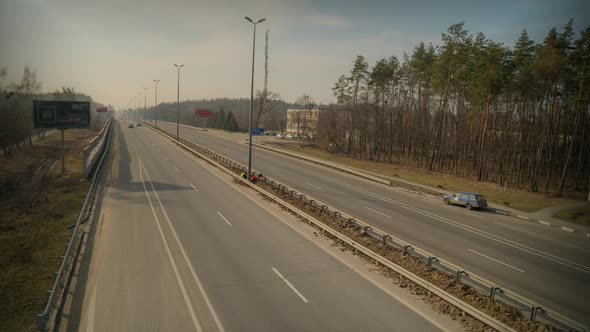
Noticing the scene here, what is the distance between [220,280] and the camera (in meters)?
12.0

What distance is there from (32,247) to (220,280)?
962 cm

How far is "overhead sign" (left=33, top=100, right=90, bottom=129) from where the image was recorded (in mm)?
34844

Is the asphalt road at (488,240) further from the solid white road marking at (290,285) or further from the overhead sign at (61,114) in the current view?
the overhead sign at (61,114)

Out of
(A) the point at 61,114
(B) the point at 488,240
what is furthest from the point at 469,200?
(A) the point at 61,114

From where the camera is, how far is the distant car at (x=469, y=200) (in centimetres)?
2564

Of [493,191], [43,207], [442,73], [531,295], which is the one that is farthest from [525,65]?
[43,207]

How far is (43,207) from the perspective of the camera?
21.6 meters

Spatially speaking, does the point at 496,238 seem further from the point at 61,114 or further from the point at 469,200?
the point at 61,114

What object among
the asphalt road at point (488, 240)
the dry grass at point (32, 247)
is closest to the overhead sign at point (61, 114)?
the dry grass at point (32, 247)

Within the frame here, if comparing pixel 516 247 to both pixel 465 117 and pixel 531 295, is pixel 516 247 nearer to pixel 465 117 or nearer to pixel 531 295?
pixel 531 295

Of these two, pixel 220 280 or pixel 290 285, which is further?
pixel 220 280

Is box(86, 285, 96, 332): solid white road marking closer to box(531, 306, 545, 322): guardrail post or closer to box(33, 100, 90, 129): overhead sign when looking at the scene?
box(531, 306, 545, 322): guardrail post

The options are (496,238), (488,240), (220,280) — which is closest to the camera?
(220,280)

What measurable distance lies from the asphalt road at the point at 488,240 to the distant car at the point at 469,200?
1.79 feet
